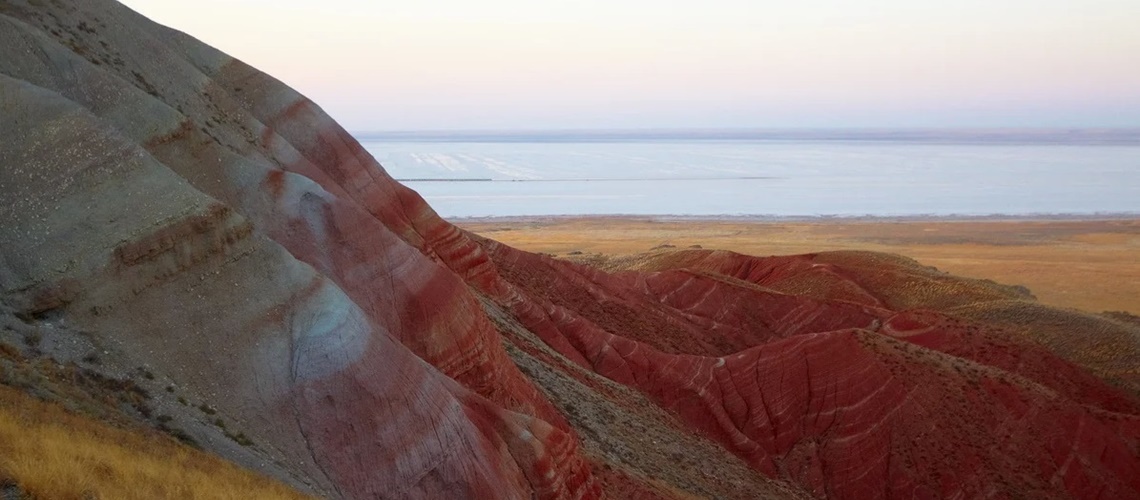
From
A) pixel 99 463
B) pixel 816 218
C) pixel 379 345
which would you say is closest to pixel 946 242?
pixel 816 218

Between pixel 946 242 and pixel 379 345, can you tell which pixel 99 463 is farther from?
pixel 946 242

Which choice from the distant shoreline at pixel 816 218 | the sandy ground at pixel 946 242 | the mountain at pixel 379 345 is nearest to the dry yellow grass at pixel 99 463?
the mountain at pixel 379 345

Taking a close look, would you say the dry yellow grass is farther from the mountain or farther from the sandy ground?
the sandy ground

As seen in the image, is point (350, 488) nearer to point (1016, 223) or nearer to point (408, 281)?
point (408, 281)

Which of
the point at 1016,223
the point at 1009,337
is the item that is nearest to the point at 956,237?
the point at 1016,223

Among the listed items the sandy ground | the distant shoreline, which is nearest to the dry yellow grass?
the sandy ground

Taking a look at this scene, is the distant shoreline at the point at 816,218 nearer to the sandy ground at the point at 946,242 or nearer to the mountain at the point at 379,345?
the sandy ground at the point at 946,242
